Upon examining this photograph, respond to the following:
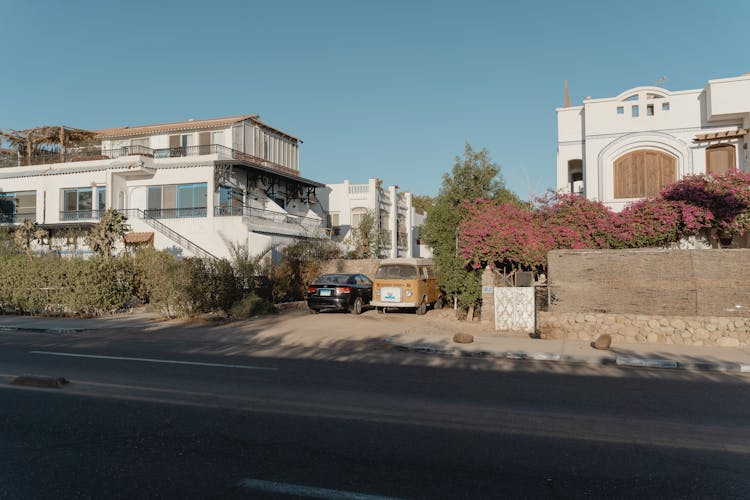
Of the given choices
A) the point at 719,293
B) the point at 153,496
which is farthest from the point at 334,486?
the point at 719,293

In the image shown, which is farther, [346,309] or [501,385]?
[346,309]

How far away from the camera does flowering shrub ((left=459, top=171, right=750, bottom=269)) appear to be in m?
18.0

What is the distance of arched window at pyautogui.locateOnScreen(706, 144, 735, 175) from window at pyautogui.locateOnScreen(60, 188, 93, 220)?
111 feet

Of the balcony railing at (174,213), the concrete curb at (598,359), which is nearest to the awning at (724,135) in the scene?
the concrete curb at (598,359)

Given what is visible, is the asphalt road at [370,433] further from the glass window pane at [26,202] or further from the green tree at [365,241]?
the glass window pane at [26,202]

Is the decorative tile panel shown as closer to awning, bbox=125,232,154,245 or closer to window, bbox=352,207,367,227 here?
awning, bbox=125,232,154,245

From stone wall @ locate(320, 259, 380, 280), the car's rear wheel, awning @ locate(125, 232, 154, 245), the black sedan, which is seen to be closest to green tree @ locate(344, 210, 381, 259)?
stone wall @ locate(320, 259, 380, 280)

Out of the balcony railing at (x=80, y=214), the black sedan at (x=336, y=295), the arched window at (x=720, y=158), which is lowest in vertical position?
the black sedan at (x=336, y=295)

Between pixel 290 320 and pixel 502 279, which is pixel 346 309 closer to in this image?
pixel 290 320

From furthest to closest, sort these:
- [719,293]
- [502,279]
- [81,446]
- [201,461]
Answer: [502,279] → [719,293] → [81,446] → [201,461]

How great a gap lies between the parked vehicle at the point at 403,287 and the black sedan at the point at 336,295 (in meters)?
0.73

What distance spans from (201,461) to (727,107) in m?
23.1

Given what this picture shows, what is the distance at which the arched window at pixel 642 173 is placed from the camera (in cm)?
2342

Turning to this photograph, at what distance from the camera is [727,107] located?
21750 millimetres
